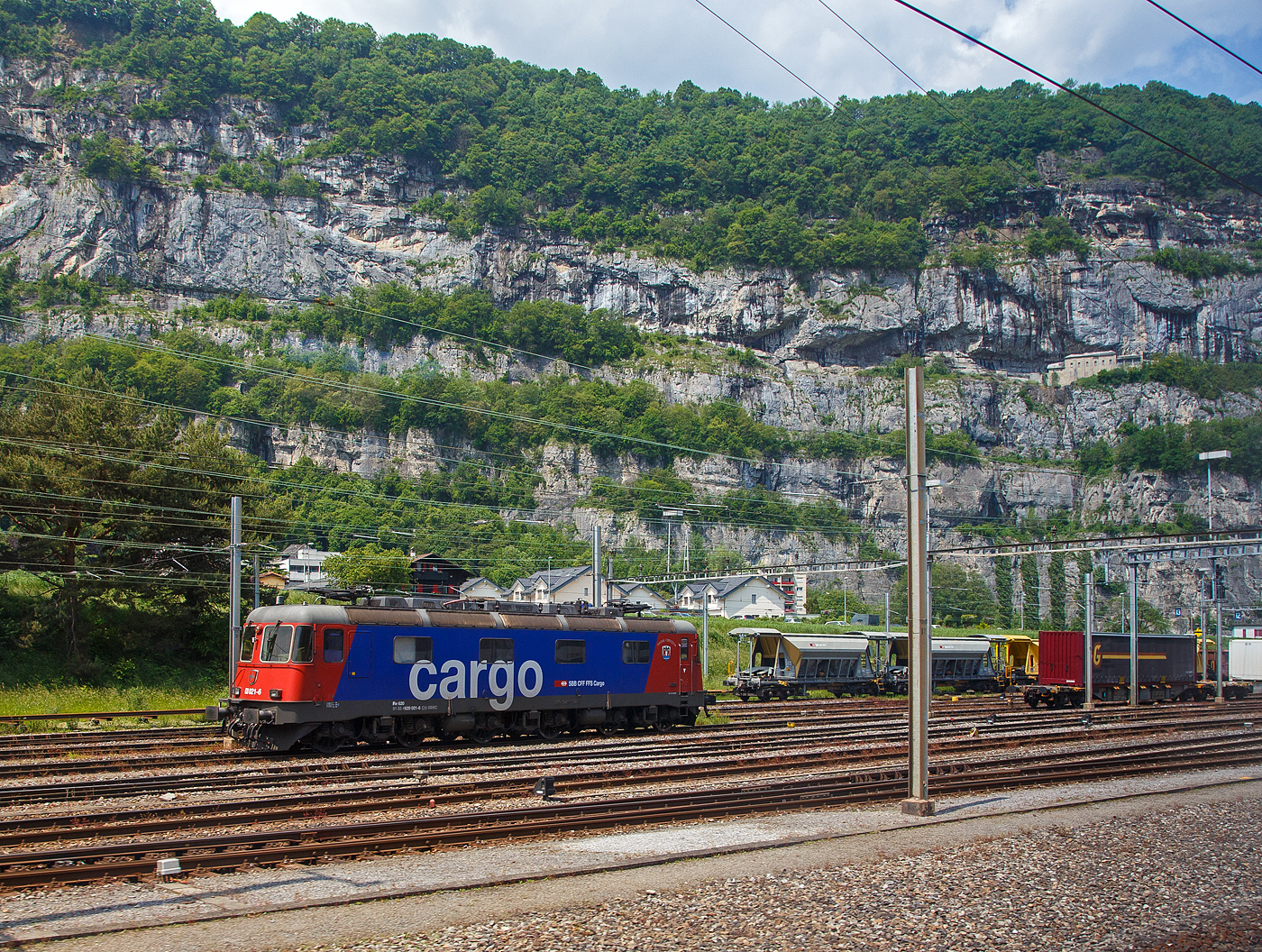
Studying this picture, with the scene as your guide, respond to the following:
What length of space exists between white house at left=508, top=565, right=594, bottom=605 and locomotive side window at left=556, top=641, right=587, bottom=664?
166 ft

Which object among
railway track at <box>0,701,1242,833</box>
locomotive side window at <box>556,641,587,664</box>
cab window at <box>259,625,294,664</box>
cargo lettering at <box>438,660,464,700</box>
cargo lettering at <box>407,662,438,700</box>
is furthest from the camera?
locomotive side window at <box>556,641,587,664</box>

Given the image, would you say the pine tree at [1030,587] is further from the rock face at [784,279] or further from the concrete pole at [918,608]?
the concrete pole at [918,608]

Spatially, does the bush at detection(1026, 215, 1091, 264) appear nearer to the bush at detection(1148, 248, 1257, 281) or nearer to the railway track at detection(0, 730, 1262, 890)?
the bush at detection(1148, 248, 1257, 281)

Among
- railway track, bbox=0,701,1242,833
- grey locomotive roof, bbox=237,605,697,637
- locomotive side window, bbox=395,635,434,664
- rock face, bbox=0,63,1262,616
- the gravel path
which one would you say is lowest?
railway track, bbox=0,701,1242,833

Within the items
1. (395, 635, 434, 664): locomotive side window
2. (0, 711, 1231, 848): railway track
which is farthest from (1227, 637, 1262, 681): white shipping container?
(395, 635, 434, 664): locomotive side window

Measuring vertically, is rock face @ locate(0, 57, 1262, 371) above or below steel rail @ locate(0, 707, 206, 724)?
above

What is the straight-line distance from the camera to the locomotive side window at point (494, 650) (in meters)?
23.1

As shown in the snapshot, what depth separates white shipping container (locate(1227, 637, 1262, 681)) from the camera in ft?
185

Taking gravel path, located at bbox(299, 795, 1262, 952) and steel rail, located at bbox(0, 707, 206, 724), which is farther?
steel rail, located at bbox(0, 707, 206, 724)

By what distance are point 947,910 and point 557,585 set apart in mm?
67240

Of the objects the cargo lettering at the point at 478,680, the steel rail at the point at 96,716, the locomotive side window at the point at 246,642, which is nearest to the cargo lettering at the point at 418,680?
the cargo lettering at the point at 478,680

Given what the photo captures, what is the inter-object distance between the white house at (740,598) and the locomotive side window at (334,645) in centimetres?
7198

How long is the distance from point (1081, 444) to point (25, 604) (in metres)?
160

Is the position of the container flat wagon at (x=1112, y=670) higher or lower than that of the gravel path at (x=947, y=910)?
lower
